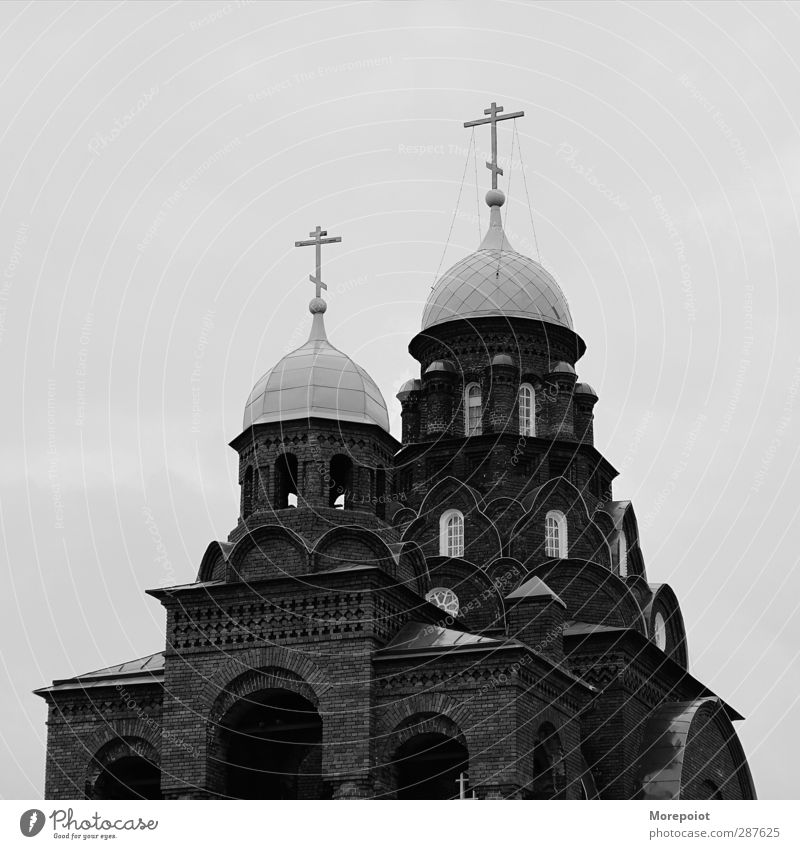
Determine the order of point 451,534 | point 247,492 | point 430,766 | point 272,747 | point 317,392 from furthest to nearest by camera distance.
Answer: point 451,534
point 247,492
point 317,392
point 272,747
point 430,766

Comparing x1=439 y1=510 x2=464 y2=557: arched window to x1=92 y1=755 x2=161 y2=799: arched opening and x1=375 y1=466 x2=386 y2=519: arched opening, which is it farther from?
x1=92 y1=755 x2=161 y2=799: arched opening

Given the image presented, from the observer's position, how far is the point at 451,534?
3188 cm

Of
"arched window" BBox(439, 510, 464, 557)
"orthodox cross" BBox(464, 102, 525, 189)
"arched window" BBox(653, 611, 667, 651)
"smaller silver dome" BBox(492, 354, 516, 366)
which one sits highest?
"orthodox cross" BBox(464, 102, 525, 189)

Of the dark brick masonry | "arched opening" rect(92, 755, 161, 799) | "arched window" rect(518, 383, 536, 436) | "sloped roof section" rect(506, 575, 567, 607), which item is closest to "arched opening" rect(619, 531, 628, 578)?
the dark brick masonry

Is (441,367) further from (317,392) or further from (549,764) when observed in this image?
(549,764)

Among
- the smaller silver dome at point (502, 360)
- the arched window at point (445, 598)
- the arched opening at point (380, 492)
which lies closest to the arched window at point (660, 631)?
the arched window at point (445, 598)

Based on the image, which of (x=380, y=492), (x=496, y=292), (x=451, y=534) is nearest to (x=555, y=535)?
(x=451, y=534)

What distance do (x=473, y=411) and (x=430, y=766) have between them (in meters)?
8.66

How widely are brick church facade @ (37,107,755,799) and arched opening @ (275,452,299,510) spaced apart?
1.4 inches

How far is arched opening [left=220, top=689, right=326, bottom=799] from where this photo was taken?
25797 mm

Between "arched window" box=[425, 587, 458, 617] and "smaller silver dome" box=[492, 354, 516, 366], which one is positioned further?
"smaller silver dome" box=[492, 354, 516, 366]

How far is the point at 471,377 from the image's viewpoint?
1321 inches
